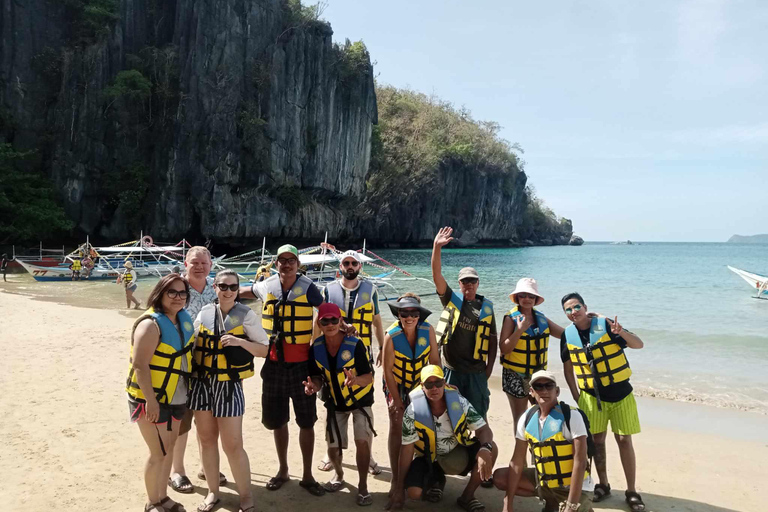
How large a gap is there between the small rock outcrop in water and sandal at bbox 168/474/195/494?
34.3 m

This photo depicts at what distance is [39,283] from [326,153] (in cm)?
2473

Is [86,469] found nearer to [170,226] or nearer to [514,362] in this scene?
[514,362]

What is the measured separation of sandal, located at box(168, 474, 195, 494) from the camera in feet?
13.1

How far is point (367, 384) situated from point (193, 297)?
1592mm

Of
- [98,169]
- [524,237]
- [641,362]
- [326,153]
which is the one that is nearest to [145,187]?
[98,169]

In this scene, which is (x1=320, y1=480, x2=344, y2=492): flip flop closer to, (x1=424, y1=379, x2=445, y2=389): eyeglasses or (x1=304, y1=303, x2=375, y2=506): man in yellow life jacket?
(x1=304, y1=303, x2=375, y2=506): man in yellow life jacket

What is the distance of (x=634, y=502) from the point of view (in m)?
3.99

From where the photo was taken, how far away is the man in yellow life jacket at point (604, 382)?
4062 mm

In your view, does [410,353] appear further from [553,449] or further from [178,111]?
[178,111]

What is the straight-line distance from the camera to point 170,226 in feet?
118

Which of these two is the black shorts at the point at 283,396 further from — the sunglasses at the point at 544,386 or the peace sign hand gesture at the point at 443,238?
the sunglasses at the point at 544,386

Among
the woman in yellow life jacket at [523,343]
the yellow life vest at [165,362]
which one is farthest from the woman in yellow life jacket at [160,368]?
the woman in yellow life jacket at [523,343]

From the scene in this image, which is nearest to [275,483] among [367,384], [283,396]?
[283,396]

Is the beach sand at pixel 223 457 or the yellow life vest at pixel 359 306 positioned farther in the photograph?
the yellow life vest at pixel 359 306
